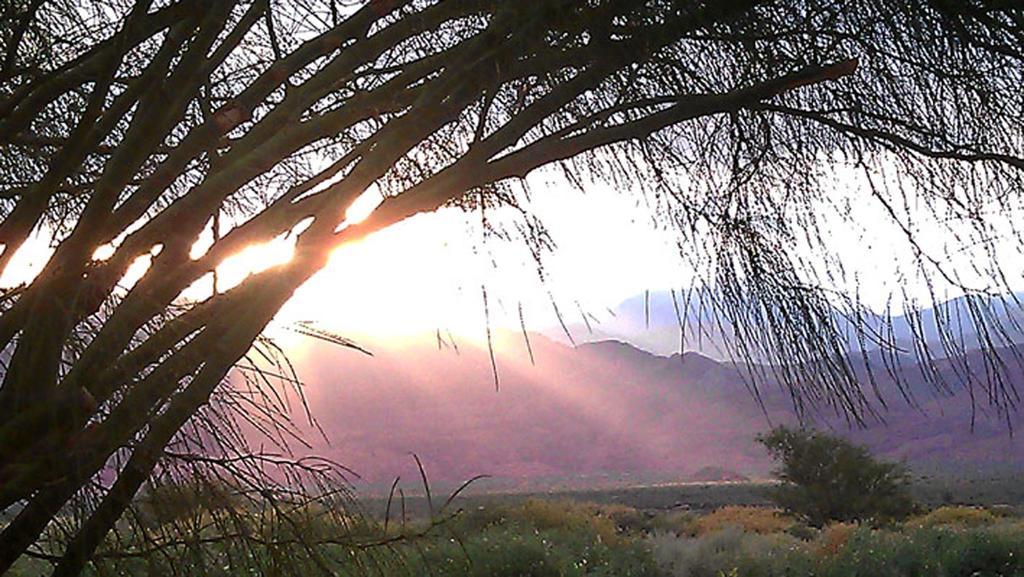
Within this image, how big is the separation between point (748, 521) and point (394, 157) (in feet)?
68.9

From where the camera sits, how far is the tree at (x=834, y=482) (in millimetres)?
23812

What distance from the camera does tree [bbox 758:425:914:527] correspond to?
23812 mm

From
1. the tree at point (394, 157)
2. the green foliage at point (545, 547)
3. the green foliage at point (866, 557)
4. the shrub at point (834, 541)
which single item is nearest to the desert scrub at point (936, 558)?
the green foliage at point (866, 557)

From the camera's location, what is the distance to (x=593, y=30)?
192 cm

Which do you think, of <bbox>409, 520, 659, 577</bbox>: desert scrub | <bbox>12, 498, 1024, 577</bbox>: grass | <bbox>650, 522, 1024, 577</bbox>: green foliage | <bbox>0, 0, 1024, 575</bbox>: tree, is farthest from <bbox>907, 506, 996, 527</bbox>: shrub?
<bbox>0, 0, 1024, 575</bbox>: tree

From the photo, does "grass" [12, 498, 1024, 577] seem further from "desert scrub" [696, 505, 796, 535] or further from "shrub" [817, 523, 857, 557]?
"desert scrub" [696, 505, 796, 535]

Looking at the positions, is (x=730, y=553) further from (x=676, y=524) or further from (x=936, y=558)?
(x=676, y=524)

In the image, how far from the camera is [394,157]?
5.36ft

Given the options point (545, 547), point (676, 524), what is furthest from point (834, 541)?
point (676, 524)

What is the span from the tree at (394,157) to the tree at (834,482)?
870 inches

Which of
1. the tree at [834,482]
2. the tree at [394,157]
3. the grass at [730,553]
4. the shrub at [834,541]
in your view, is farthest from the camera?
the tree at [834,482]

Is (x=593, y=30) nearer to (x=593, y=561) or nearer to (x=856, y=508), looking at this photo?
(x=593, y=561)

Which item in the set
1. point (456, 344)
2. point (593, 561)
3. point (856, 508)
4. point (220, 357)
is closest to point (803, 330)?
point (456, 344)

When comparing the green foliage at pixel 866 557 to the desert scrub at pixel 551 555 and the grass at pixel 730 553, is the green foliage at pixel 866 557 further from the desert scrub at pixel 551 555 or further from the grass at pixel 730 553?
the desert scrub at pixel 551 555
